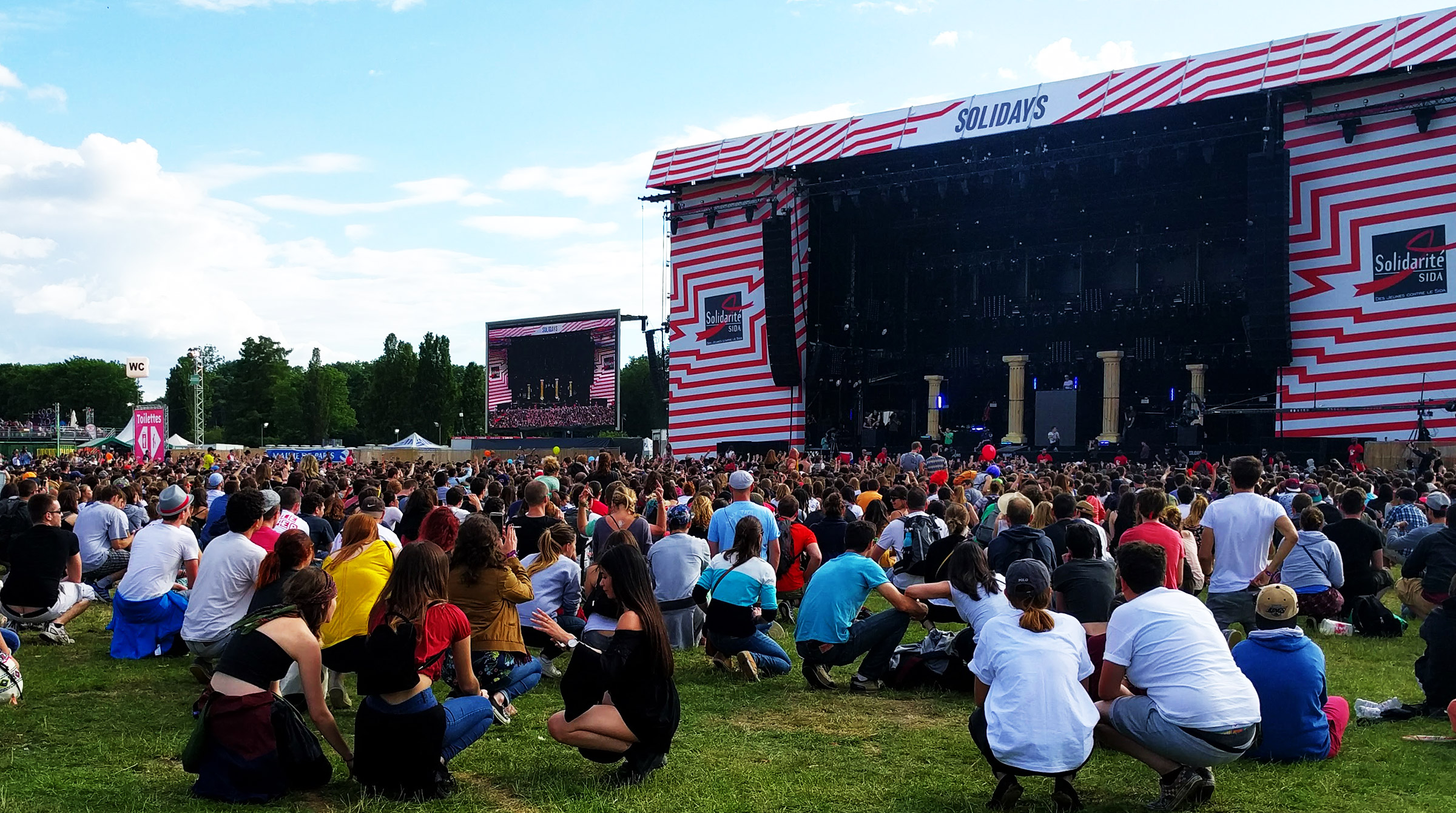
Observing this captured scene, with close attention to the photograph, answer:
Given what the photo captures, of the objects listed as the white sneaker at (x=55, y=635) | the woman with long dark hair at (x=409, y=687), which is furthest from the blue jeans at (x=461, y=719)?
the white sneaker at (x=55, y=635)

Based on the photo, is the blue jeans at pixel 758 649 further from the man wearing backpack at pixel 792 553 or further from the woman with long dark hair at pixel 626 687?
the woman with long dark hair at pixel 626 687

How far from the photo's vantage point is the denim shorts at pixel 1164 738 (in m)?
4.59

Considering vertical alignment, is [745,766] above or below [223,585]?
below

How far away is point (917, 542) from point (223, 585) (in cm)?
497

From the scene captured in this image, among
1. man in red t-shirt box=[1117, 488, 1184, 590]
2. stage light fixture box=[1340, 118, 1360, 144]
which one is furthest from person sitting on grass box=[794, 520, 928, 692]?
stage light fixture box=[1340, 118, 1360, 144]

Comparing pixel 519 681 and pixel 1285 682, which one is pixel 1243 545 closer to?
pixel 1285 682

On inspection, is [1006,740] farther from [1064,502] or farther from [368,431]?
[368,431]

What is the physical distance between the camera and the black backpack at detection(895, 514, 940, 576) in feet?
28.7

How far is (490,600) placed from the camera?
6109 millimetres

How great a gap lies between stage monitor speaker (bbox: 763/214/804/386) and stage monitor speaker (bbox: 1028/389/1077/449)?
245 inches

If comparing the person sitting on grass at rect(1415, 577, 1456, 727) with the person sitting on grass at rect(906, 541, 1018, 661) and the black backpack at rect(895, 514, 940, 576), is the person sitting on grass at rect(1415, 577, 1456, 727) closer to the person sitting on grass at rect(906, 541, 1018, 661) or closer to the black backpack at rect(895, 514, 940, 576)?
the person sitting on grass at rect(906, 541, 1018, 661)

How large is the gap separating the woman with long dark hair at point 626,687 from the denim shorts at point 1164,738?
1939mm

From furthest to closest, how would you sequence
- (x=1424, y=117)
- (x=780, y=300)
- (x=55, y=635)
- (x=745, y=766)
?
1. (x=780, y=300)
2. (x=1424, y=117)
3. (x=55, y=635)
4. (x=745, y=766)

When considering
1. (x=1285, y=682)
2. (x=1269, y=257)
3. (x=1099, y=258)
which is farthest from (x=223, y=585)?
(x=1099, y=258)
